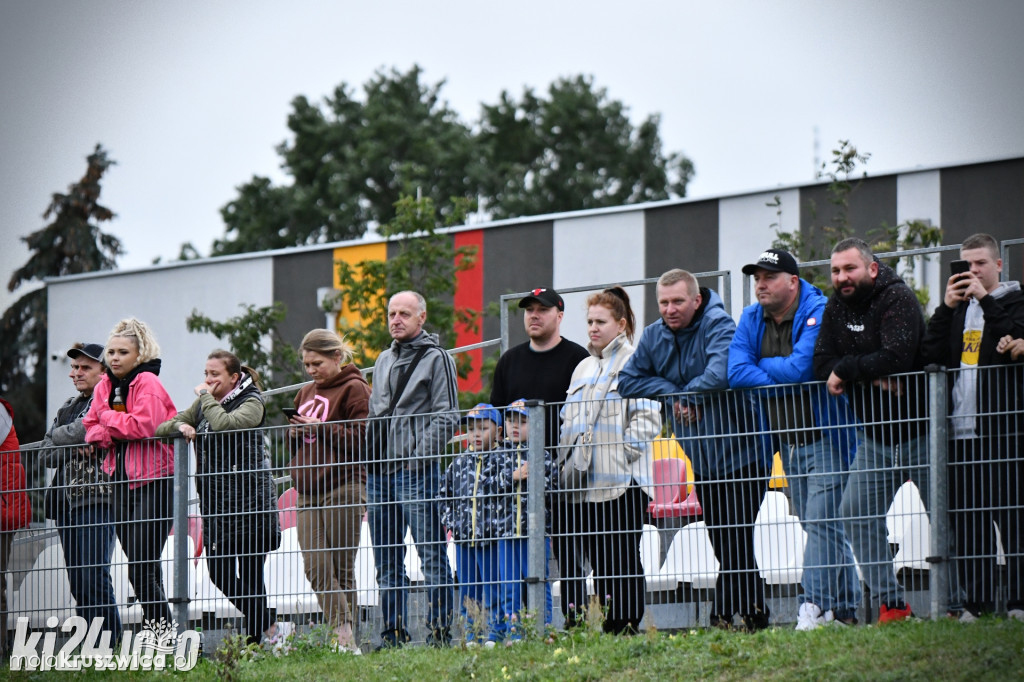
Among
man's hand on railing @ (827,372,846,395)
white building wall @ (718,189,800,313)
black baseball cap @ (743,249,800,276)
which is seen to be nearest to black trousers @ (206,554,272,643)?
black baseball cap @ (743,249,800,276)

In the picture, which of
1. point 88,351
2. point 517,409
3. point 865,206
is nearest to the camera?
point 517,409

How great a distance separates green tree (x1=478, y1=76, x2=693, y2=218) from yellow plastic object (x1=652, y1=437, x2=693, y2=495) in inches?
1317

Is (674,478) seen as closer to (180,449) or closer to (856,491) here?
(856,491)

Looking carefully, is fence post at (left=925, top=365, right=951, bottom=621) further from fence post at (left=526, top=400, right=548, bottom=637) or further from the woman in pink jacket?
the woman in pink jacket

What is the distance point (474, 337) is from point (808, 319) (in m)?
14.8

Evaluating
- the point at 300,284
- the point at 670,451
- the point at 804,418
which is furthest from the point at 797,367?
the point at 300,284

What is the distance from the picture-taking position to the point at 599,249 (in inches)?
856

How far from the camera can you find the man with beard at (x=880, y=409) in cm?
696

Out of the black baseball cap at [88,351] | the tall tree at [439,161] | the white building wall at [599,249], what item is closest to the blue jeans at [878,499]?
the black baseball cap at [88,351]

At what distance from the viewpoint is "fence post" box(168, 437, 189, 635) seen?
838 centimetres

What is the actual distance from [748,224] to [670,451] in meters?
12.7

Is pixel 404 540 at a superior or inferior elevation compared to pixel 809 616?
superior

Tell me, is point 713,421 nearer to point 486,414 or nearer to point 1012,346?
point 486,414

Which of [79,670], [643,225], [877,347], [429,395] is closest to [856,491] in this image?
[877,347]
